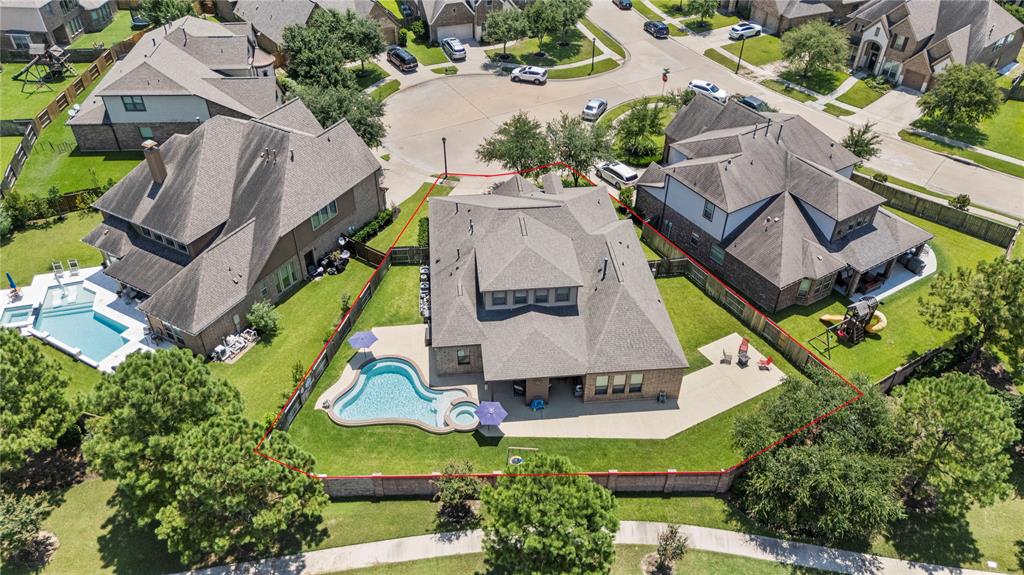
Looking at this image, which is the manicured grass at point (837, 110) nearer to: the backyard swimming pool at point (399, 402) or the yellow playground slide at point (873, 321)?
the yellow playground slide at point (873, 321)

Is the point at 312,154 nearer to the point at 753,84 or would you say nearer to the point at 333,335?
the point at 333,335

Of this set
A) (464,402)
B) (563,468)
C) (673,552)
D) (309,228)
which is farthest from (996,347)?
(309,228)

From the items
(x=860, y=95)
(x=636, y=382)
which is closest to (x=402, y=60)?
(x=860, y=95)

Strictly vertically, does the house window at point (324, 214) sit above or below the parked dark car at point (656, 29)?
below

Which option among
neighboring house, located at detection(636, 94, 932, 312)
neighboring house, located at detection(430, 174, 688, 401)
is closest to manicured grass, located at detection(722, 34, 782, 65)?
neighboring house, located at detection(636, 94, 932, 312)

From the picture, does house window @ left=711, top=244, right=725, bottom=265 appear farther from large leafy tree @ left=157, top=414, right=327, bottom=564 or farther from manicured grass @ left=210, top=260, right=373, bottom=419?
large leafy tree @ left=157, top=414, right=327, bottom=564

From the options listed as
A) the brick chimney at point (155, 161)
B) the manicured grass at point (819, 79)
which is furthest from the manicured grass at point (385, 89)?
the manicured grass at point (819, 79)
